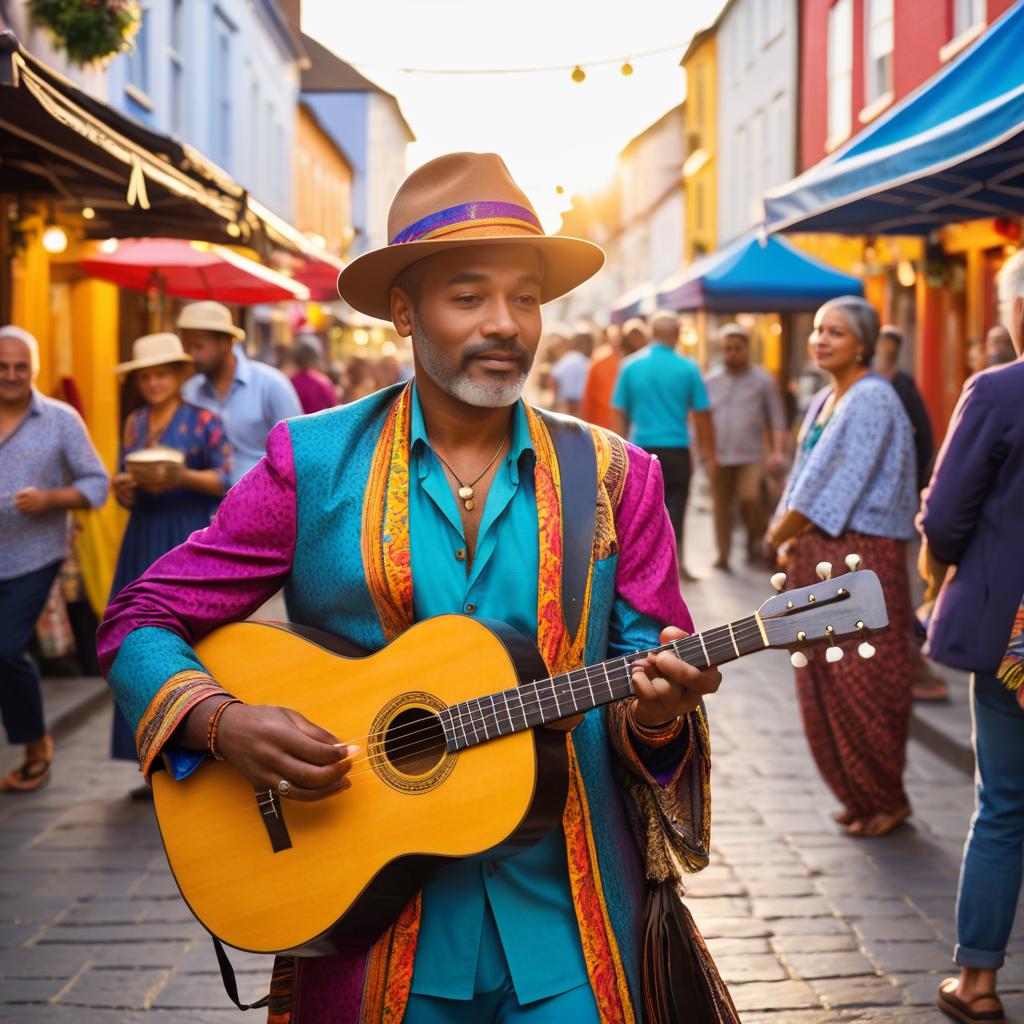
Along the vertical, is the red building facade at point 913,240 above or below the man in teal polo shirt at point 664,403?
above

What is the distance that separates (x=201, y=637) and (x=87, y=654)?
703cm

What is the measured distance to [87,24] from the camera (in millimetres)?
10617

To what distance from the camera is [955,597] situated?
4391mm

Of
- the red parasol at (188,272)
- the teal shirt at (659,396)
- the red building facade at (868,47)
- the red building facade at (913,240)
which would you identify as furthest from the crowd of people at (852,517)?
the red building facade at (868,47)

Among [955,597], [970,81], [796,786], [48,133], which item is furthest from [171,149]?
[955,597]

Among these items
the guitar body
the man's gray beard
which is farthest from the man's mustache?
the guitar body

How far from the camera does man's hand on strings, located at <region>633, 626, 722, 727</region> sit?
2.33 meters

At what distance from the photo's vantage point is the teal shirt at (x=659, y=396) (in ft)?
40.2

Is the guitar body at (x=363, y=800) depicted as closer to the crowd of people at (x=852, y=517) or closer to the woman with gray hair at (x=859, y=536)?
the crowd of people at (x=852, y=517)

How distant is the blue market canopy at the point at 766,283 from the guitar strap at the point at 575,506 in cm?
1266

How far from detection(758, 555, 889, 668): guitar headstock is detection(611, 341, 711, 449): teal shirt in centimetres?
986

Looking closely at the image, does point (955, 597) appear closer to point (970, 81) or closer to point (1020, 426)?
point (1020, 426)

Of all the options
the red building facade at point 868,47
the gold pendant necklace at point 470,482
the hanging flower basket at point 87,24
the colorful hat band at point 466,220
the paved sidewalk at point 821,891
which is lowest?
the paved sidewalk at point 821,891

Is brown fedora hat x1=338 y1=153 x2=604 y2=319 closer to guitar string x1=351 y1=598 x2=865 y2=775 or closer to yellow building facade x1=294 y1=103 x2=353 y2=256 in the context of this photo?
guitar string x1=351 y1=598 x2=865 y2=775
